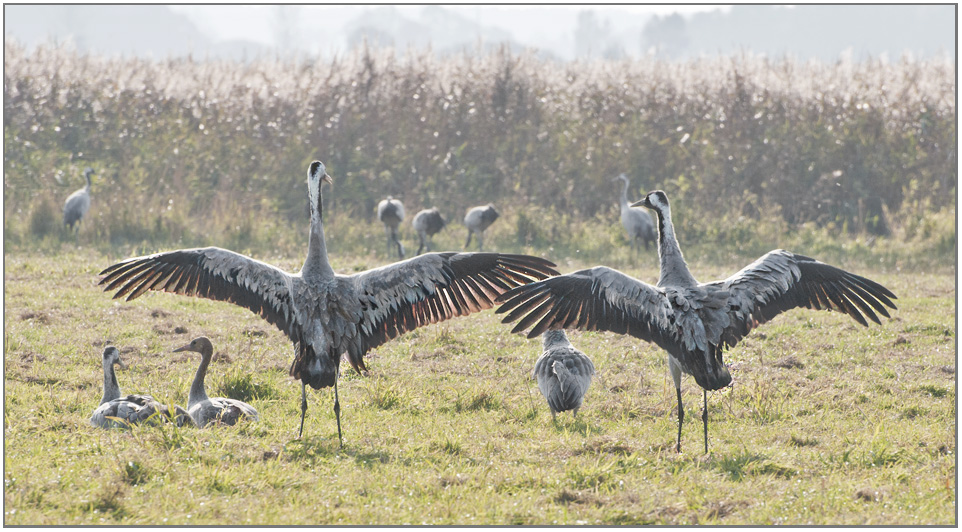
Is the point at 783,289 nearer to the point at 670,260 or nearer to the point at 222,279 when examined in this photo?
the point at 670,260

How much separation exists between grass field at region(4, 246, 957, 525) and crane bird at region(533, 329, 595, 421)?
198 millimetres

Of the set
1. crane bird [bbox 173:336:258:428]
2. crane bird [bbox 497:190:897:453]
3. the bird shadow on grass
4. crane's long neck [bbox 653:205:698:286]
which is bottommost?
the bird shadow on grass

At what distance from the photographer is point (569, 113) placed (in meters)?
19.6

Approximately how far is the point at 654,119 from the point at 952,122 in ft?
19.5

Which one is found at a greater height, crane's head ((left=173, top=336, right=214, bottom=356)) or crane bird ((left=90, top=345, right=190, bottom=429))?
crane's head ((left=173, top=336, right=214, bottom=356))

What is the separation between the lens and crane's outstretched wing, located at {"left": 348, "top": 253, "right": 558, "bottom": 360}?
20.1ft

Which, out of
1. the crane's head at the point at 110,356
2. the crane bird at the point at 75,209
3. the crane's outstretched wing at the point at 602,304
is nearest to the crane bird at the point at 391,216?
the crane bird at the point at 75,209

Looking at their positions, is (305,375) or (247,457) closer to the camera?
(247,457)

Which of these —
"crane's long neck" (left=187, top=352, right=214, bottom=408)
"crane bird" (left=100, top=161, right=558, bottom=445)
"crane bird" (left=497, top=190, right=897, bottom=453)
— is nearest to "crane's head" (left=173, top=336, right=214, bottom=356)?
"crane's long neck" (left=187, top=352, right=214, bottom=408)

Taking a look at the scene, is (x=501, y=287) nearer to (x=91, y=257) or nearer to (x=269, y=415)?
(x=269, y=415)

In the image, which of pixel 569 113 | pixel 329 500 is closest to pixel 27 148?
pixel 569 113

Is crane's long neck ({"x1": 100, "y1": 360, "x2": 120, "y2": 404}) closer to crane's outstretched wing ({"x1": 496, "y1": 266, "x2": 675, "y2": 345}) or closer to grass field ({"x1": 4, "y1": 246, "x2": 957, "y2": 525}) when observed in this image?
grass field ({"x1": 4, "y1": 246, "x2": 957, "y2": 525})

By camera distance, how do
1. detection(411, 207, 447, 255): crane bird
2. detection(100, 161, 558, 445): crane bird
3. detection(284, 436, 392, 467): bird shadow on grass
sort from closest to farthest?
detection(284, 436, 392, 467): bird shadow on grass < detection(100, 161, 558, 445): crane bird < detection(411, 207, 447, 255): crane bird

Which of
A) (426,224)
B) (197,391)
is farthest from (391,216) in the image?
(197,391)
